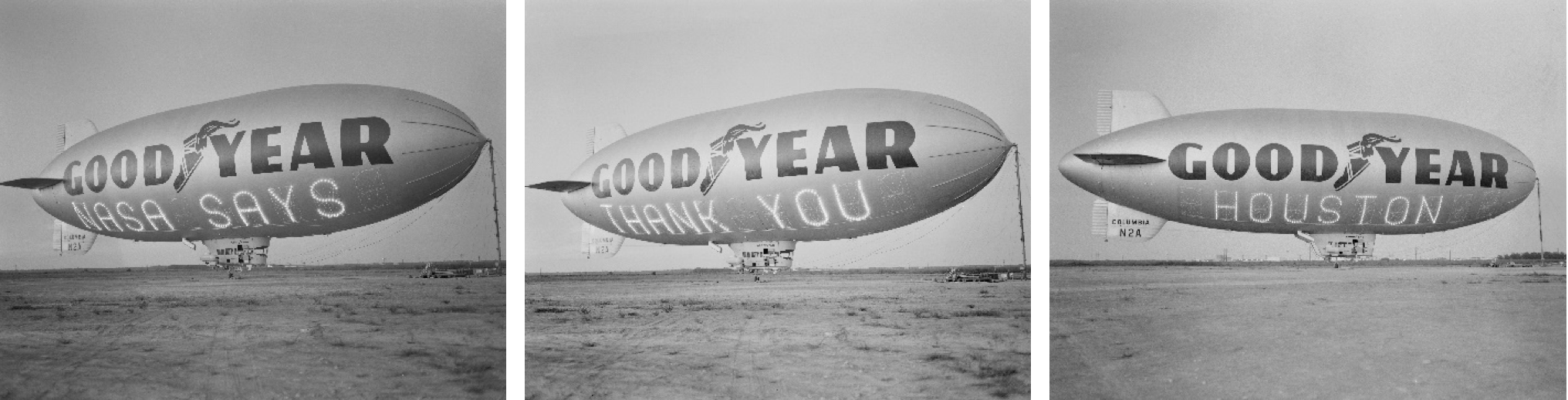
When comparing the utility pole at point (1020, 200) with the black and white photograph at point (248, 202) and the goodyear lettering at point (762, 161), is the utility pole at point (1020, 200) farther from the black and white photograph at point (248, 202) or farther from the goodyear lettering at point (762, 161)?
the black and white photograph at point (248, 202)

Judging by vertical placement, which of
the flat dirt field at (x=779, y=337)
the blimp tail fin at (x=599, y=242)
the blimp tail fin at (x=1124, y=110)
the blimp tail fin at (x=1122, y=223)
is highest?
the blimp tail fin at (x=1124, y=110)

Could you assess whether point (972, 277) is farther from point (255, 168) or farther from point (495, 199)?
point (255, 168)

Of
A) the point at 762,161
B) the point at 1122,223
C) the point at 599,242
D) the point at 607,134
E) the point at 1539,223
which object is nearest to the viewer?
the point at 762,161

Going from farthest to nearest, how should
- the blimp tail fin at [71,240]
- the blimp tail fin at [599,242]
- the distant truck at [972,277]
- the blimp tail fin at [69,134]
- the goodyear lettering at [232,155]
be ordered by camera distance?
1. the blimp tail fin at [599,242]
2. the blimp tail fin at [71,240]
3. the blimp tail fin at [69,134]
4. the distant truck at [972,277]
5. the goodyear lettering at [232,155]

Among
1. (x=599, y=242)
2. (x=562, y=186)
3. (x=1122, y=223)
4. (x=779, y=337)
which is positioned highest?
(x=562, y=186)

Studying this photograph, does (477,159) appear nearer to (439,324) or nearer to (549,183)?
(549,183)

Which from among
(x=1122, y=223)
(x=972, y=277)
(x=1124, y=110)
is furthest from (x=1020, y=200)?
(x=1124, y=110)

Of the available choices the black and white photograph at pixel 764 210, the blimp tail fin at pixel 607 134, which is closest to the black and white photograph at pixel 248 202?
the black and white photograph at pixel 764 210
